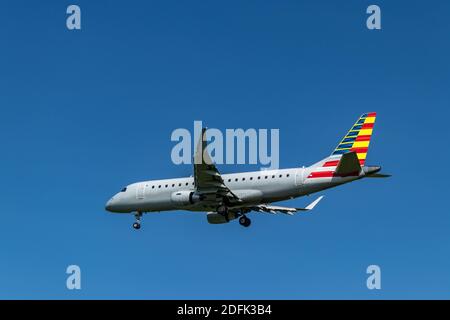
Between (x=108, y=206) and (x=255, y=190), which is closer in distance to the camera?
(x=255, y=190)

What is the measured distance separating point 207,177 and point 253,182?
3.82m

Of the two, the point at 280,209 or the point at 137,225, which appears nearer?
the point at 137,225

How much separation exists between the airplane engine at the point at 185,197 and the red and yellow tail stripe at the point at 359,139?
9964mm

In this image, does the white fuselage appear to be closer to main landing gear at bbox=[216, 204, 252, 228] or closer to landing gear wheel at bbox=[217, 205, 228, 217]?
landing gear wheel at bbox=[217, 205, 228, 217]

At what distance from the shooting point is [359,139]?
60.6m

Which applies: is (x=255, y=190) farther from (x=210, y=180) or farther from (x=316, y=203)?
(x=316, y=203)

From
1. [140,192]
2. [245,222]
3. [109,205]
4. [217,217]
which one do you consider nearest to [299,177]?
[245,222]

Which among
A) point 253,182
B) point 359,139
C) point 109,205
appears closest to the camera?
point 359,139

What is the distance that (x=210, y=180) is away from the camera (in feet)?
201

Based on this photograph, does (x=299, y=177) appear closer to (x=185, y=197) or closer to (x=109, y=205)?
(x=185, y=197)

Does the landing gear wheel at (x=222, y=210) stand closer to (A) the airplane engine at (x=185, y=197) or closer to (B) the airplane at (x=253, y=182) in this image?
(B) the airplane at (x=253, y=182)
